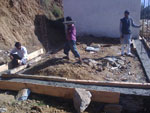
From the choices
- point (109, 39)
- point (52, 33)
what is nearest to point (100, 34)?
point (109, 39)

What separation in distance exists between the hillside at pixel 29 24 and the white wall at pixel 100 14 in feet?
5.44

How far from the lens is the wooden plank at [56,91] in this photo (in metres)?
4.63

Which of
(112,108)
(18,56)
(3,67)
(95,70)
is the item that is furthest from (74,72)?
(3,67)

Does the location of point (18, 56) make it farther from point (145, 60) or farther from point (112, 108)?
point (145, 60)

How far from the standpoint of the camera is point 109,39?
11.6 metres

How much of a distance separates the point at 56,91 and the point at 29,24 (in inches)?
290

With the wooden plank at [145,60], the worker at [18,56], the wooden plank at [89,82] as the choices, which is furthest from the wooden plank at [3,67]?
the wooden plank at [145,60]

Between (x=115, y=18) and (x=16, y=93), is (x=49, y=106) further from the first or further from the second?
(x=115, y=18)

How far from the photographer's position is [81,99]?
173 inches

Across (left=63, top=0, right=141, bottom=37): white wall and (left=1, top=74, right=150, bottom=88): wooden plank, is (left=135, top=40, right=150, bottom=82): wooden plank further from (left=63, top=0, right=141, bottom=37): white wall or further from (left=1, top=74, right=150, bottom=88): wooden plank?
(left=63, top=0, right=141, bottom=37): white wall

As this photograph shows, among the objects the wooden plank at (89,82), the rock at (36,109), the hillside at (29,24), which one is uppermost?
the hillside at (29,24)

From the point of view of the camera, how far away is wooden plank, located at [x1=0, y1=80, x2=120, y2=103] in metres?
4.63

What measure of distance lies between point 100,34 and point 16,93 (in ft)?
25.3

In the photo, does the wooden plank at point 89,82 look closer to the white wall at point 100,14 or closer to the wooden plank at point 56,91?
the wooden plank at point 56,91
